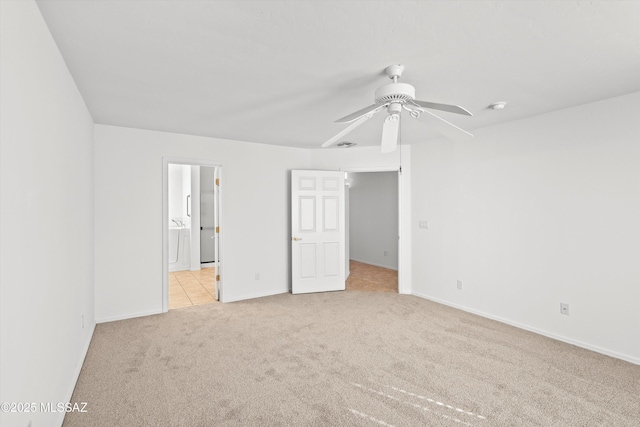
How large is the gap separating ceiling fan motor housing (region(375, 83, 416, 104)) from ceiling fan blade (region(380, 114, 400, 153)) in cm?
17

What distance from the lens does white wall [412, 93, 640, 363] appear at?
295 centimetres

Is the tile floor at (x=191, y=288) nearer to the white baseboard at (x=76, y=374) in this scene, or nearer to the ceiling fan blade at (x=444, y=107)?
the white baseboard at (x=76, y=374)

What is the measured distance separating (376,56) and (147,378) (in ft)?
9.78

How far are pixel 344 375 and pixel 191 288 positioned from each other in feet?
12.7

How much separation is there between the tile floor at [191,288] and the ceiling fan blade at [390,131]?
3.50m

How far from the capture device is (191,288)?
5.63 m

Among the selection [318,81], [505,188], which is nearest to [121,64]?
[318,81]

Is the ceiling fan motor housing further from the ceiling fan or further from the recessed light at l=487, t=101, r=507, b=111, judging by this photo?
the recessed light at l=487, t=101, r=507, b=111

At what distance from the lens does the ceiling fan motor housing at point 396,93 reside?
7.23ft

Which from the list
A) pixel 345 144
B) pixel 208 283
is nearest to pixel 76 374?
pixel 208 283

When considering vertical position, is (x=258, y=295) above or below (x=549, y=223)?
below

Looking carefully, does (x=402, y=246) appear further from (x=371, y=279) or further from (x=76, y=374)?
(x=76, y=374)

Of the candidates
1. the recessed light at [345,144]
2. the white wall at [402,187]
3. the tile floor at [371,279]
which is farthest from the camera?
the tile floor at [371,279]

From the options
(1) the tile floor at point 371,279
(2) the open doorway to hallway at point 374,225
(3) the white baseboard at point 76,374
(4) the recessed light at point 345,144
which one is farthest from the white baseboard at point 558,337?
(3) the white baseboard at point 76,374
